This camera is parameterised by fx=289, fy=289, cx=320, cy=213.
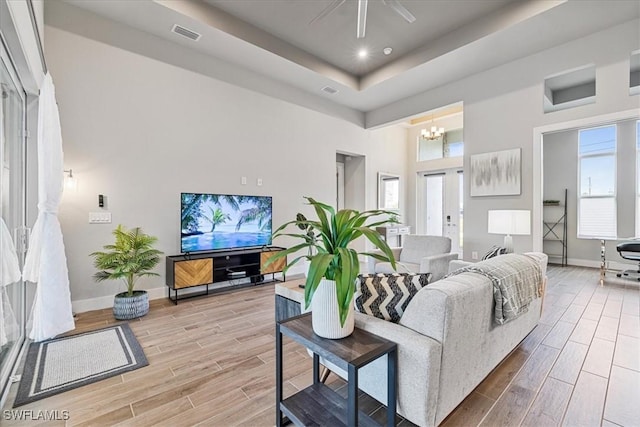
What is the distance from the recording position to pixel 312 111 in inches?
227

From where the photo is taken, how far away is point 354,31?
13.9 ft

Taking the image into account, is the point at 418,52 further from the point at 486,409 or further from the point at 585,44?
the point at 486,409

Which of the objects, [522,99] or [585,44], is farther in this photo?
[522,99]

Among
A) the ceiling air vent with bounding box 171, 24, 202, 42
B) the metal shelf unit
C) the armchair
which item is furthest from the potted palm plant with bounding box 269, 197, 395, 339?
the metal shelf unit

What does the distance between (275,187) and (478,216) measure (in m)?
3.58

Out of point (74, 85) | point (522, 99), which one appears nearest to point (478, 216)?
point (522, 99)

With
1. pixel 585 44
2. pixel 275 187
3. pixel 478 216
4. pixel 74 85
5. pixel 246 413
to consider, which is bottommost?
pixel 246 413

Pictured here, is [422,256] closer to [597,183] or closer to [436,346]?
[436,346]

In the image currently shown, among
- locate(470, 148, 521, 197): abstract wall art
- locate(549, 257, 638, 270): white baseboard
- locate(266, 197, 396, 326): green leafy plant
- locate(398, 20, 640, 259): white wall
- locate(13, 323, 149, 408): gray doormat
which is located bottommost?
locate(13, 323, 149, 408): gray doormat

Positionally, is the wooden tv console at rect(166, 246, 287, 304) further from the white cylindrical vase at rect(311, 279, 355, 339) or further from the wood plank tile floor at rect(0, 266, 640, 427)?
the white cylindrical vase at rect(311, 279, 355, 339)

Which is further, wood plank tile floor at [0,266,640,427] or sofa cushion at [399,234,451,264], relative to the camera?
sofa cushion at [399,234,451,264]

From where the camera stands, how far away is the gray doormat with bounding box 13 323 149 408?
195 cm

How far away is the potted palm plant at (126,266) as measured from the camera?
3164 millimetres

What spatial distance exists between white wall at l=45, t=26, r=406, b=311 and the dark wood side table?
3134mm
